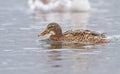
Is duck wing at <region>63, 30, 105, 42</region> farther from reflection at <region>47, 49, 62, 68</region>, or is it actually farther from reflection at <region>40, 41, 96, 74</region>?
reflection at <region>47, 49, 62, 68</region>

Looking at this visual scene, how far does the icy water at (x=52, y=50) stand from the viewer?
12.8 meters

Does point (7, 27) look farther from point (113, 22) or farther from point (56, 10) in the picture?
point (56, 10)

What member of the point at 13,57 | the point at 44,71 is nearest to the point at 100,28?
the point at 13,57

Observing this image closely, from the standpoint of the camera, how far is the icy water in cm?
1285

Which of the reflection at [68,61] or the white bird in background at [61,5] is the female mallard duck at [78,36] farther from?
the white bird in background at [61,5]

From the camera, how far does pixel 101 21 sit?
23.0m

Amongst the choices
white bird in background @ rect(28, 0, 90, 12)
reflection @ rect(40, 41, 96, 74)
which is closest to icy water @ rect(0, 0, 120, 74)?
reflection @ rect(40, 41, 96, 74)

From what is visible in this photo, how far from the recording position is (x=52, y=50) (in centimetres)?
1541

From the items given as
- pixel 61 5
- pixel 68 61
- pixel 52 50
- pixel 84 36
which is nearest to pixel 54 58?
pixel 68 61

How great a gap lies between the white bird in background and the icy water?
312 cm

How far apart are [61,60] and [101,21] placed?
934 cm

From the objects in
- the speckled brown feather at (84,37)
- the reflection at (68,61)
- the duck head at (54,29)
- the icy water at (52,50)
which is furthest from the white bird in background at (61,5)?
the reflection at (68,61)

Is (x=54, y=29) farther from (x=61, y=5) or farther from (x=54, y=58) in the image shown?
(x=61, y=5)

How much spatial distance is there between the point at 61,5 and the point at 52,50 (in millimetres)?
13371
